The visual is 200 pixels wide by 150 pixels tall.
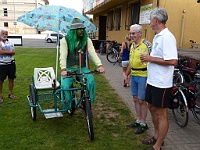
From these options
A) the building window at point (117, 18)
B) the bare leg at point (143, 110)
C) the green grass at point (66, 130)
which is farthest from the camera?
the building window at point (117, 18)

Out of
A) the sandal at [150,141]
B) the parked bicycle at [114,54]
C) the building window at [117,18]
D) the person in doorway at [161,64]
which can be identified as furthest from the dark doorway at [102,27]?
the person in doorway at [161,64]

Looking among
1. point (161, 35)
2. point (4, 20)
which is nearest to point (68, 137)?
point (161, 35)

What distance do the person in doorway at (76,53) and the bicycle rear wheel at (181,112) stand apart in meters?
1.59

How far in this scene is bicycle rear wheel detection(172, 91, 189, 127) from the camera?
14.4ft

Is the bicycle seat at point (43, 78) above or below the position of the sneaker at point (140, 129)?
above

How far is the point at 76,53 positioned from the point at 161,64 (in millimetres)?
1817

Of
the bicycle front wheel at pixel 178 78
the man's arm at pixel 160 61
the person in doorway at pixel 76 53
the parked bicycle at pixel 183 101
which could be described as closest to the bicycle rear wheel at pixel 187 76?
the bicycle front wheel at pixel 178 78

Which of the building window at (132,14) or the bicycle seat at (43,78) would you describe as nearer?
the bicycle seat at (43,78)

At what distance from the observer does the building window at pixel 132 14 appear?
11.9 meters

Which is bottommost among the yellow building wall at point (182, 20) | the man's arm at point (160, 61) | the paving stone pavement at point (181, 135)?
A: the paving stone pavement at point (181, 135)

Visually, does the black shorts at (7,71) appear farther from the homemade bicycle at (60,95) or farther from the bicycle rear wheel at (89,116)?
the bicycle rear wheel at (89,116)

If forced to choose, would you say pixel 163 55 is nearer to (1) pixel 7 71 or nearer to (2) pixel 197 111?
(2) pixel 197 111

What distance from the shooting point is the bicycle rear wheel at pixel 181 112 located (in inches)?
172

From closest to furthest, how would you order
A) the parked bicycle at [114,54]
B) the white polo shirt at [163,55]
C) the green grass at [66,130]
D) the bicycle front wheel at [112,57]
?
the white polo shirt at [163,55], the green grass at [66,130], the parked bicycle at [114,54], the bicycle front wheel at [112,57]
